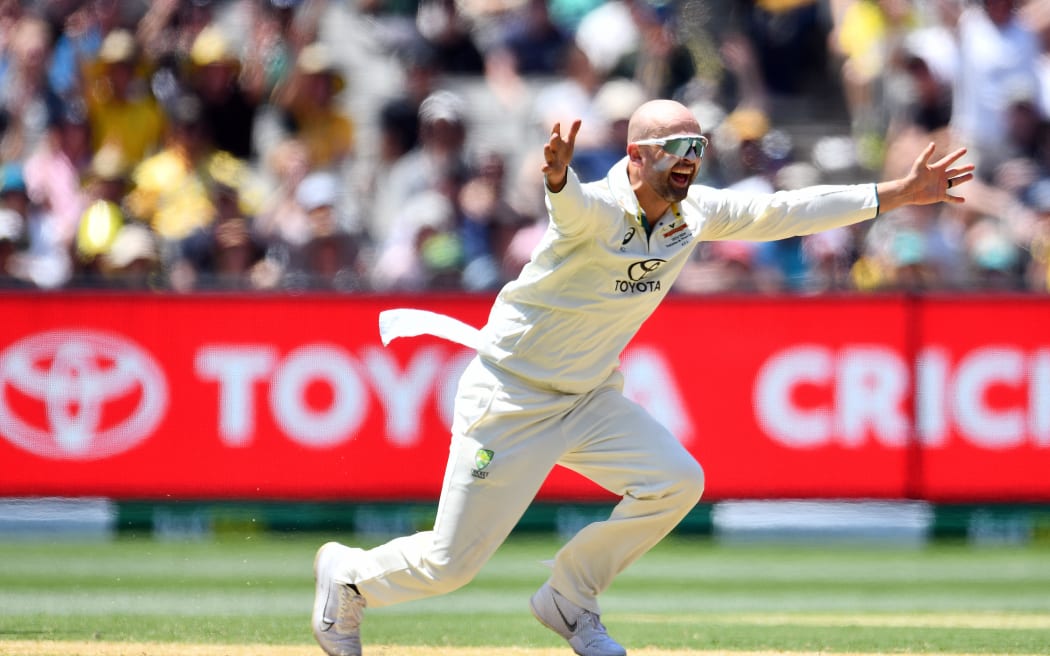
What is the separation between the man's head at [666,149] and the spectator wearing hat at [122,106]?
8.45m

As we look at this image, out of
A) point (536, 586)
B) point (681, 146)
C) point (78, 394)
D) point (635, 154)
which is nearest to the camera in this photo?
point (681, 146)

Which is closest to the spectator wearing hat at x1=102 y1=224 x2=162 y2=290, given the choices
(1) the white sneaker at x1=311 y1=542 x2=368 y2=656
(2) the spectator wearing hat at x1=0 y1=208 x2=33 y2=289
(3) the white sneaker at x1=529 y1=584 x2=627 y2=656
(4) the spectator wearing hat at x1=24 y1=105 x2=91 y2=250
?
(2) the spectator wearing hat at x1=0 y1=208 x2=33 y2=289

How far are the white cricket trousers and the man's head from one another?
969 millimetres

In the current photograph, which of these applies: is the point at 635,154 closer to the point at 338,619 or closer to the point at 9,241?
the point at 338,619

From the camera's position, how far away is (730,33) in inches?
624

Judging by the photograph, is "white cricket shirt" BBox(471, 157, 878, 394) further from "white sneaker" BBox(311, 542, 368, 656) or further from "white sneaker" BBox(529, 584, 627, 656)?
"white sneaker" BBox(311, 542, 368, 656)

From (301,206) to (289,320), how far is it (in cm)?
180

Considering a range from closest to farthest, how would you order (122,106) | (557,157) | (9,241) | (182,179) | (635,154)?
(557,157)
(635,154)
(9,241)
(182,179)
(122,106)

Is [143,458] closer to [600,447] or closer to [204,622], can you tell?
[204,622]

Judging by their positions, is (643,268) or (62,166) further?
(62,166)

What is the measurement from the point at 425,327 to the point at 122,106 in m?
7.99

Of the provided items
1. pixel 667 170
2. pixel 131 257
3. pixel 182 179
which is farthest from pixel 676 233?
pixel 182 179

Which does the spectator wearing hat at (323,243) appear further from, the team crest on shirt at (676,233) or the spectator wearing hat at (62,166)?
the team crest on shirt at (676,233)

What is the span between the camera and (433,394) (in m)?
12.1
